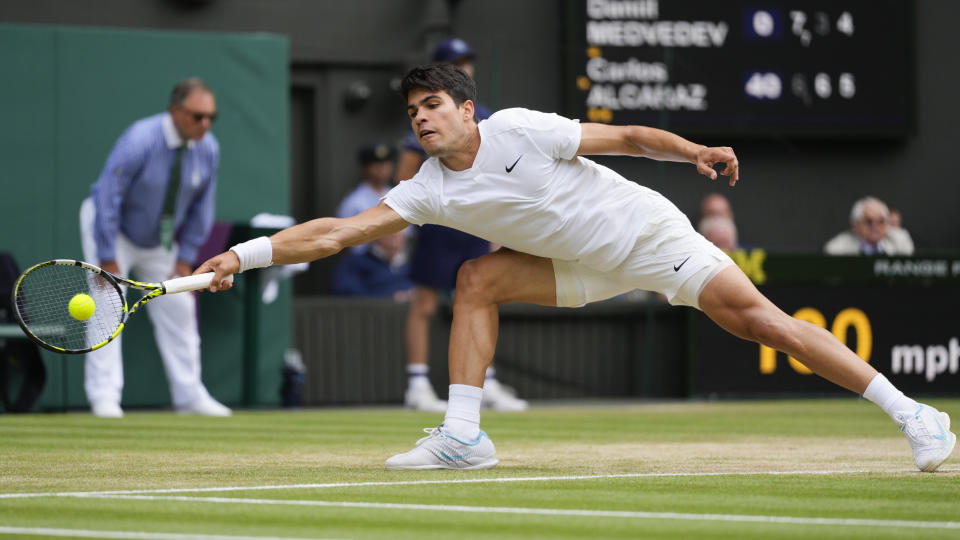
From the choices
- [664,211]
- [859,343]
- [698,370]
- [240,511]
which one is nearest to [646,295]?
[698,370]

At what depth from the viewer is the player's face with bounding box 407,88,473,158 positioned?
20.2 ft

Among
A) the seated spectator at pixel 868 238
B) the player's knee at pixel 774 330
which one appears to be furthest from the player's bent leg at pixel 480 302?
the seated spectator at pixel 868 238

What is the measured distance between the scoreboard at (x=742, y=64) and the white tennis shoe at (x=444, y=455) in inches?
328

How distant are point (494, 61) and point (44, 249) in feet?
14.6

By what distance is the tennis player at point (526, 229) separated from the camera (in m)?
→ 6.12

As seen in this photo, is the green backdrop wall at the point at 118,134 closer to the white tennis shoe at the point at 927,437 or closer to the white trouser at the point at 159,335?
the white trouser at the point at 159,335

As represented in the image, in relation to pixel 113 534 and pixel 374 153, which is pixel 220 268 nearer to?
pixel 113 534

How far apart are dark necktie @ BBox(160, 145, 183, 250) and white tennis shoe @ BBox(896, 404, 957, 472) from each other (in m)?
6.12

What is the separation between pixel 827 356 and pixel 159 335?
6300 millimetres

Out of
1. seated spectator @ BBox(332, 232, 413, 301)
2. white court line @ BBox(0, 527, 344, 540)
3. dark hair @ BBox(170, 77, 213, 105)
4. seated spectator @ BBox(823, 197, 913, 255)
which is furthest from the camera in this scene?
seated spectator @ BBox(332, 232, 413, 301)

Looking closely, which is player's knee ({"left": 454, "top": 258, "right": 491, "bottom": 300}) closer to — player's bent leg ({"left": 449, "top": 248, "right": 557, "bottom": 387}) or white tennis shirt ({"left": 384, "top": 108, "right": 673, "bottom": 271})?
player's bent leg ({"left": 449, "top": 248, "right": 557, "bottom": 387})

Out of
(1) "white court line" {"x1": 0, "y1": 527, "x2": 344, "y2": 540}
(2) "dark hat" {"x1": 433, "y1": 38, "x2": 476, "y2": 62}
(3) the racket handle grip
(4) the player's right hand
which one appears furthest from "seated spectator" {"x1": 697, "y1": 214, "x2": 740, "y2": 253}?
(1) "white court line" {"x1": 0, "y1": 527, "x2": 344, "y2": 540}

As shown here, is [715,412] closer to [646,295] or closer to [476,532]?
[646,295]

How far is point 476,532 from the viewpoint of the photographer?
435cm
